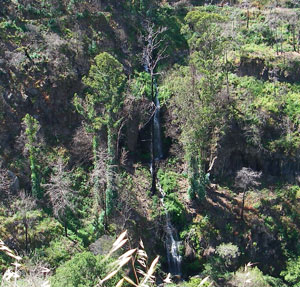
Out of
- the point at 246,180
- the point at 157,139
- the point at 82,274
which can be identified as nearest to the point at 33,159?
the point at 82,274

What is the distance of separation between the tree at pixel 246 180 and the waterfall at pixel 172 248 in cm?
594

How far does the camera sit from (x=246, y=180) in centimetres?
2984

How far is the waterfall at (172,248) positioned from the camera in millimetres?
28766

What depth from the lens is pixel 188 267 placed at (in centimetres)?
2856

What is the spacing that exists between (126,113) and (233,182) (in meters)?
11.6

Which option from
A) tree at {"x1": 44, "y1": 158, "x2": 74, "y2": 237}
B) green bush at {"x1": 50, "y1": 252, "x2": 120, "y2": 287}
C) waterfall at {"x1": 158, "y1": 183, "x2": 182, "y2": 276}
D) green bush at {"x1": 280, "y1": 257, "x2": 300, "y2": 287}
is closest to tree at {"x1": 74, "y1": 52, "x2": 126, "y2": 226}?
tree at {"x1": 44, "y1": 158, "x2": 74, "y2": 237}

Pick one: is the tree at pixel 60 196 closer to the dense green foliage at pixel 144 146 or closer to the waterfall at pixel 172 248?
the dense green foliage at pixel 144 146

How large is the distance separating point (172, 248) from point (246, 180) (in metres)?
8.00

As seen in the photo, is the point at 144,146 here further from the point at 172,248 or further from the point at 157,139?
the point at 172,248

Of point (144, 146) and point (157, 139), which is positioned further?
point (157, 139)

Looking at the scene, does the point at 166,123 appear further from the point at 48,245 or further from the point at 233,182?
the point at 48,245

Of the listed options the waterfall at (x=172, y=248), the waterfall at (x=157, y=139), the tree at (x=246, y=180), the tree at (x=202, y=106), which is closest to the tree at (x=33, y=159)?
the waterfall at (x=172, y=248)

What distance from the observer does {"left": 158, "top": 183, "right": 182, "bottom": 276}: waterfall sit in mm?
28766

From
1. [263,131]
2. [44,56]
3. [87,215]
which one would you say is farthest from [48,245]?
[263,131]
